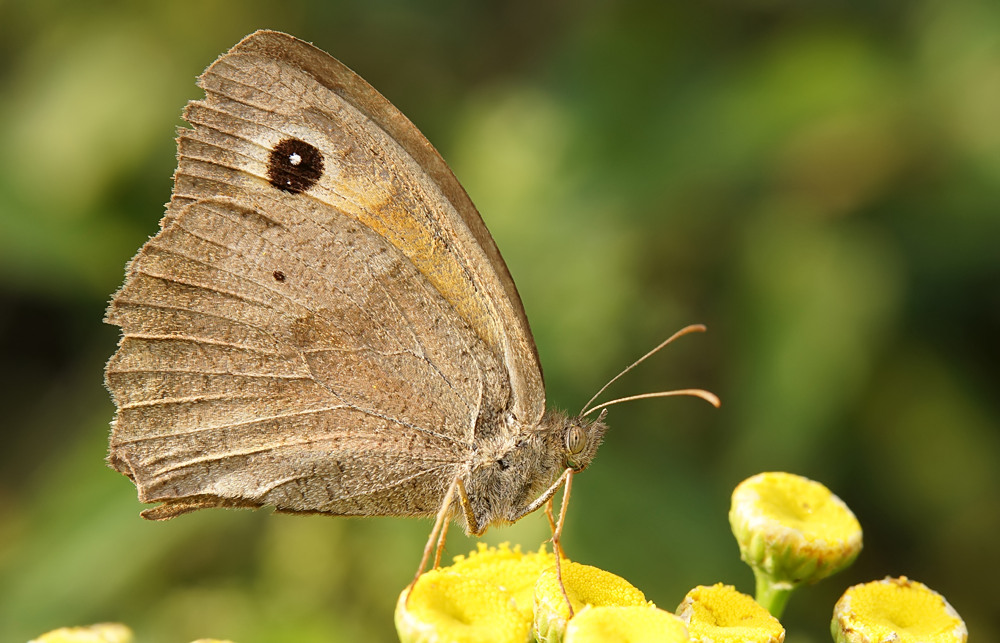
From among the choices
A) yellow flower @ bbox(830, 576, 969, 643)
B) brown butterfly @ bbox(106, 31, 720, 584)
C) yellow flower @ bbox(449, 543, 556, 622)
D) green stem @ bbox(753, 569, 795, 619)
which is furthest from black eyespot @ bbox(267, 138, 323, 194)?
yellow flower @ bbox(830, 576, 969, 643)

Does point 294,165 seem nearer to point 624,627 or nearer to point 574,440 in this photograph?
point 574,440

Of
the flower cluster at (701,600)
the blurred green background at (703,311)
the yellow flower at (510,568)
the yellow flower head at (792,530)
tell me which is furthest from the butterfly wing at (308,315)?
the blurred green background at (703,311)

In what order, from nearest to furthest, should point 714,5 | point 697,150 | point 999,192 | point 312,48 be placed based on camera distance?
point 312,48
point 999,192
point 697,150
point 714,5

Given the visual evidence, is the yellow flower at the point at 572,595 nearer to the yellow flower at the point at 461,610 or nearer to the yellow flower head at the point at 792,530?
the yellow flower at the point at 461,610

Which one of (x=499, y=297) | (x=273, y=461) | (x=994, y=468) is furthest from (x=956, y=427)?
(x=273, y=461)

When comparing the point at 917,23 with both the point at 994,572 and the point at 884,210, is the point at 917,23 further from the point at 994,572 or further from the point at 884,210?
the point at 994,572

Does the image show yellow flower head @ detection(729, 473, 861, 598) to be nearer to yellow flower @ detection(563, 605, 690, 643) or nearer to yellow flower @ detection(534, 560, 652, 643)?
yellow flower @ detection(534, 560, 652, 643)
